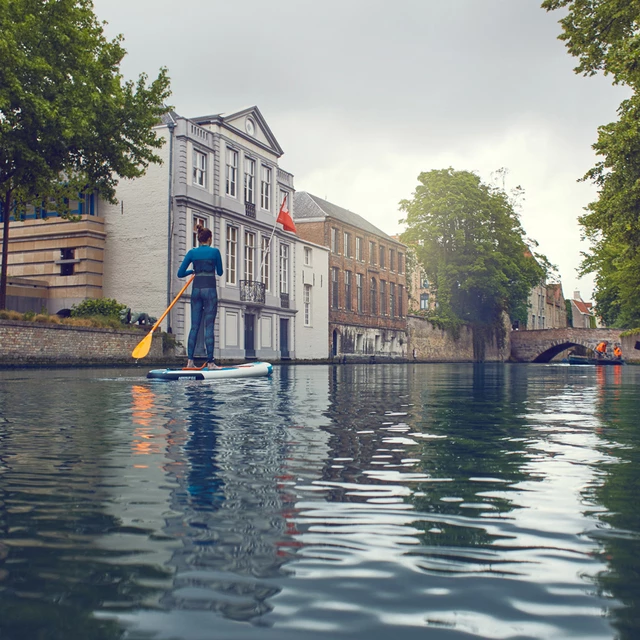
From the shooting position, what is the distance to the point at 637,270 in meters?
34.8

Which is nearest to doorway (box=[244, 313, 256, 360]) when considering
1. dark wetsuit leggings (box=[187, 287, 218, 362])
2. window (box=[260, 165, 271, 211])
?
window (box=[260, 165, 271, 211])

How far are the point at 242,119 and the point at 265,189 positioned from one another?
13.2 feet

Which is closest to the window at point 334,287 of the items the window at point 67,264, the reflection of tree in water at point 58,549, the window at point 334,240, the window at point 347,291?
the window at point 334,240

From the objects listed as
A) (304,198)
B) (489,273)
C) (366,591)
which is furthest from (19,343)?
(489,273)

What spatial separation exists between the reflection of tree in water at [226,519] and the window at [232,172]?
32111 mm

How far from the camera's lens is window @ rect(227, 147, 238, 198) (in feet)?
122

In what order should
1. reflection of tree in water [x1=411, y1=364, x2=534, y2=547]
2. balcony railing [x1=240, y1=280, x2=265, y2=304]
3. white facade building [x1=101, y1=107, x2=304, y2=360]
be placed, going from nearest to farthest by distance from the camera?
reflection of tree in water [x1=411, y1=364, x2=534, y2=547] < white facade building [x1=101, y1=107, x2=304, y2=360] < balcony railing [x1=240, y1=280, x2=265, y2=304]

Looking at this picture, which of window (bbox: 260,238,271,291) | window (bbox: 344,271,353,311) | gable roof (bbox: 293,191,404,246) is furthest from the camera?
window (bbox: 344,271,353,311)

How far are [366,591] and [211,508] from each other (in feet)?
3.71

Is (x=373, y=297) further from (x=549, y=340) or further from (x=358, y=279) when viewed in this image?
(x=549, y=340)

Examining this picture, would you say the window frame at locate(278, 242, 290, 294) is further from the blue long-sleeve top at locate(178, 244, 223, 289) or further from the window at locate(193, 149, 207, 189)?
the blue long-sleeve top at locate(178, 244, 223, 289)

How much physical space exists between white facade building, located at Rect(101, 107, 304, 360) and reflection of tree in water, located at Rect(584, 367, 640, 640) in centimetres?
2759

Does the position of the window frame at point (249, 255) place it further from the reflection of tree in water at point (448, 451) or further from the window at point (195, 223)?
the reflection of tree in water at point (448, 451)

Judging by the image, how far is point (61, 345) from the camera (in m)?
24.3
